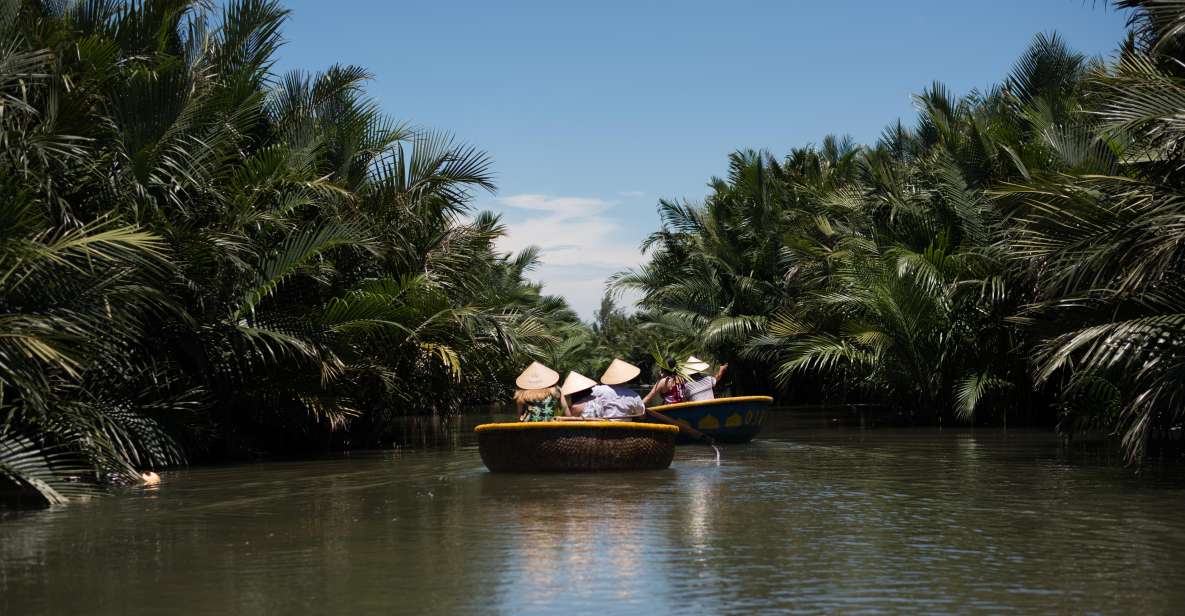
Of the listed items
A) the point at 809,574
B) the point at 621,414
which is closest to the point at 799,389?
the point at 621,414

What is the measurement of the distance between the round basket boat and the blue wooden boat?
11.6ft

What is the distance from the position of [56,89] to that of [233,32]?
14.3ft

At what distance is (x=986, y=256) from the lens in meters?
19.8

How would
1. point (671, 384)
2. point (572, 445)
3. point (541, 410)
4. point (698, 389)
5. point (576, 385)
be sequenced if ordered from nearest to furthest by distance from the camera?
point (572, 445), point (541, 410), point (576, 385), point (698, 389), point (671, 384)

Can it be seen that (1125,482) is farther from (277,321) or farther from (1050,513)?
(277,321)

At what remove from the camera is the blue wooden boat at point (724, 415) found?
18.5 m

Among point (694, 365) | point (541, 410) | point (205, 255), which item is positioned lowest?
point (541, 410)

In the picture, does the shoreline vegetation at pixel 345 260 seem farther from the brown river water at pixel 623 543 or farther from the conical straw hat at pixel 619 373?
the conical straw hat at pixel 619 373

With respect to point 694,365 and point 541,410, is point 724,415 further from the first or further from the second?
point 541,410

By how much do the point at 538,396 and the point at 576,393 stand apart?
841mm

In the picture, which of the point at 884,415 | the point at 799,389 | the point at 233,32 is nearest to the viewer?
the point at 233,32

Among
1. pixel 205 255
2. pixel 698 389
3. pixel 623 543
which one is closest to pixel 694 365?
→ pixel 698 389

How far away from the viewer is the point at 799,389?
1549 inches

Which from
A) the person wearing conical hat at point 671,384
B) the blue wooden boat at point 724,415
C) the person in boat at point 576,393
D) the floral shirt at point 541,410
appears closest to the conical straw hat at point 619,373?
the person in boat at point 576,393
